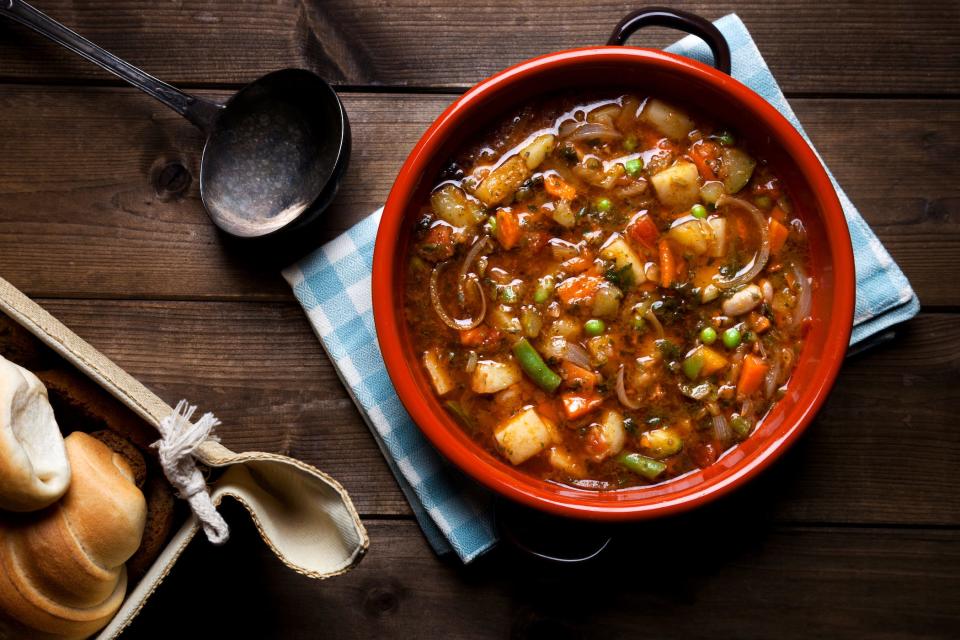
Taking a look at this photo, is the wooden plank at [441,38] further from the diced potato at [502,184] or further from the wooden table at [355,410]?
Answer: the diced potato at [502,184]

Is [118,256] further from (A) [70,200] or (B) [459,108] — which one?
(B) [459,108]

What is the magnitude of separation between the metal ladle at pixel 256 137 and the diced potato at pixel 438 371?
26.3 inches

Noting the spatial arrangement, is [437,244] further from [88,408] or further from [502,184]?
[88,408]

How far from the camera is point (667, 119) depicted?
2.51 m

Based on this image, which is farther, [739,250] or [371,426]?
[371,426]

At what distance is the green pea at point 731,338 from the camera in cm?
242

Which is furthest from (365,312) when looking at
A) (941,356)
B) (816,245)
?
(941,356)

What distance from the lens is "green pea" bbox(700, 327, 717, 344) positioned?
7.95 ft

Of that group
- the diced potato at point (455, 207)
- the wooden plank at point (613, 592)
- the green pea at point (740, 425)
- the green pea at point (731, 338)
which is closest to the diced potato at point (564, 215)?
the diced potato at point (455, 207)

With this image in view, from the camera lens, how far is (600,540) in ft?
8.94

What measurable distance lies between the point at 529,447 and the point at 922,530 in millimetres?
1595

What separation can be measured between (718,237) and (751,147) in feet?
1.10

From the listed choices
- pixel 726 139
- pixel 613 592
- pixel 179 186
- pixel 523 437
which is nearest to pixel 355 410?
pixel 523 437

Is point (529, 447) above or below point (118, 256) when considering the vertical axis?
below
